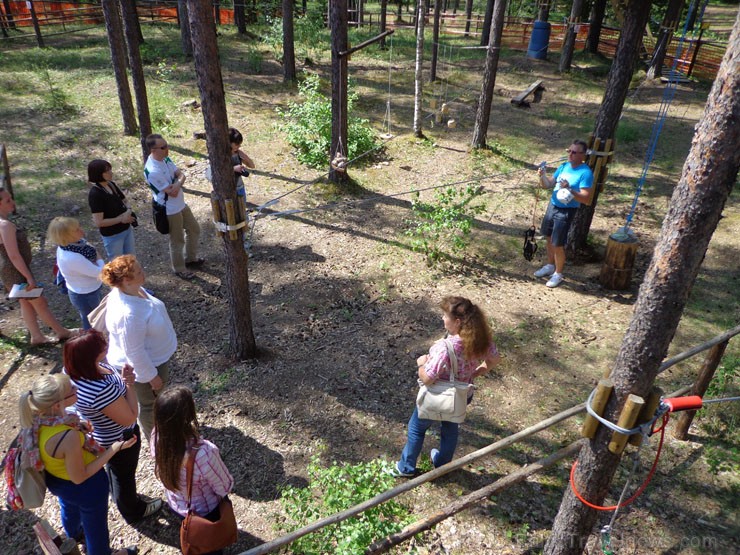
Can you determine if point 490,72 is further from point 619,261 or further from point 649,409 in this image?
point 649,409

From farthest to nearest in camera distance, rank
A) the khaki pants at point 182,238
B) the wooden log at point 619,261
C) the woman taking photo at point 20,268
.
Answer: the khaki pants at point 182,238 → the wooden log at point 619,261 → the woman taking photo at point 20,268

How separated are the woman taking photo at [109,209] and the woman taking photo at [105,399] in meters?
2.73

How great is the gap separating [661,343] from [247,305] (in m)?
3.98

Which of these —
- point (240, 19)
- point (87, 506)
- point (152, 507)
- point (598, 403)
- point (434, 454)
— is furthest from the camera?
point (240, 19)

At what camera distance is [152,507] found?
392 cm

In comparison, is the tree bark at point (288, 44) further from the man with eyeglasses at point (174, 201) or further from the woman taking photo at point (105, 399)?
the woman taking photo at point (105, 399)

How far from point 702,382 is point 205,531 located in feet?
14.3

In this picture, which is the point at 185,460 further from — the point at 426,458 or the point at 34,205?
the point at 34,205

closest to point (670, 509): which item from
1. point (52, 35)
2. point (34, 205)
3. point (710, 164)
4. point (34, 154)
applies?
point (710, 164)

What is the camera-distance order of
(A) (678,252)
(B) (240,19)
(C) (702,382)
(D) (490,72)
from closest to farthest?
(A) (678,252) → (C) (702,382) → (D) (490,72) → (B) (240,19)

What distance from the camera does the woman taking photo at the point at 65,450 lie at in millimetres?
2750

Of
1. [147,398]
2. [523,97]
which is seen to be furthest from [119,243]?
[523,97]

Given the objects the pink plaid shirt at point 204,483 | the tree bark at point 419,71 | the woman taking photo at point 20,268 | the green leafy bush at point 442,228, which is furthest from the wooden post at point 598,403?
the tree bark at point 419,71

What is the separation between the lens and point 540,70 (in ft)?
61.2
